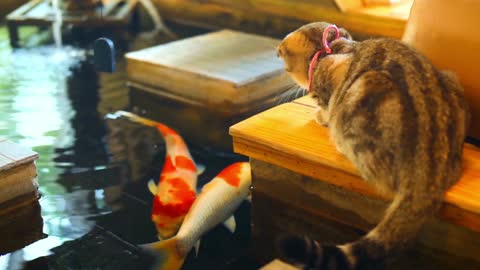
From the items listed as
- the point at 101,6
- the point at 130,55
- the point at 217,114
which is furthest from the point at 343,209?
the point at 101,6

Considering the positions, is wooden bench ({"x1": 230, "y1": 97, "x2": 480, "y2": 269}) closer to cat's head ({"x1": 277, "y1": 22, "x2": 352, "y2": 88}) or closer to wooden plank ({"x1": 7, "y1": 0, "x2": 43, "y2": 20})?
cat's head ({"x1": 277, "y1": 22, "x2": 352, "y2": 88})

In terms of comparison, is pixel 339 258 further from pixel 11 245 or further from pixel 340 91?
pixel 11 245

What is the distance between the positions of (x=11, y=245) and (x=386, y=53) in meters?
1.66

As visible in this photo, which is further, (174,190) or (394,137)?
(174,190)

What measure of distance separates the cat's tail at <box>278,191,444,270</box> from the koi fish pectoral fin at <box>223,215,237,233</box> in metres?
0.94

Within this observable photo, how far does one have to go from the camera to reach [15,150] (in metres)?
2.51

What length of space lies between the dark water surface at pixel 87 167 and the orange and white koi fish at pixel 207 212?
0.07 m

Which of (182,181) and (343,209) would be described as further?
(182,181)

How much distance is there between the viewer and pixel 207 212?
2428 millimetres

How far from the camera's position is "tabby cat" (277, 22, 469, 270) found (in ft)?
5.29

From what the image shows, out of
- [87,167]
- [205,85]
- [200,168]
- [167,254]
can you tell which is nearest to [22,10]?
[205,85]

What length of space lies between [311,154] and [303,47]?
431 mm

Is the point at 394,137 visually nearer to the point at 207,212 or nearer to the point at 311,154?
the point at 311,154

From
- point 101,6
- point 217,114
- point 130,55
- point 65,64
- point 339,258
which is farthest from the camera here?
point 101,6
